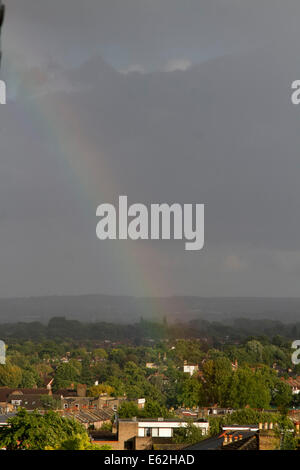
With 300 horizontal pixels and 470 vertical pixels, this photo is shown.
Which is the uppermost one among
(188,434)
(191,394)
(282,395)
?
(191,394)

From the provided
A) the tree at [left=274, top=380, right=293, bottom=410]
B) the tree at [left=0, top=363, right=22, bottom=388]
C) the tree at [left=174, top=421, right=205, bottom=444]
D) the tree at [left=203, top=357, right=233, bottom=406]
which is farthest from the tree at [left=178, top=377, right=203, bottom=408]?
the tree at [left=174, top=421, right=205, bottom=444]

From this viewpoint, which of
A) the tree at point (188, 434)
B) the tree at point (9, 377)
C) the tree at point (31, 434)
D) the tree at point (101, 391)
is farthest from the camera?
the tree at point (9, 377)

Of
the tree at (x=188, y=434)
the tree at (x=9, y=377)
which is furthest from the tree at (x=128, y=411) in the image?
the tree at (x=9, y=377)

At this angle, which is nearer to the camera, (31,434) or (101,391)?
(31,434)

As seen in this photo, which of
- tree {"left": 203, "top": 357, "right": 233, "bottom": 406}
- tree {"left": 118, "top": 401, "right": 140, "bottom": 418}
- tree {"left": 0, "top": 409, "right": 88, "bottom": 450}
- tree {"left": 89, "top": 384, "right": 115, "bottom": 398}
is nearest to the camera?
tree {"left": 0, "top": 409, "right": 88, "bottom": 450}

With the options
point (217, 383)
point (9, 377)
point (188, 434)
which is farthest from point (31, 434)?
point (9, 377)

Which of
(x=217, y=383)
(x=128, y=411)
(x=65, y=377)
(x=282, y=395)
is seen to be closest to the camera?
(x=128, y=411)

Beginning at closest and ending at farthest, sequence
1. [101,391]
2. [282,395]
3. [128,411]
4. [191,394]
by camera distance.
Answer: [128,411] < [191,394] < [282,395] < [101,391]

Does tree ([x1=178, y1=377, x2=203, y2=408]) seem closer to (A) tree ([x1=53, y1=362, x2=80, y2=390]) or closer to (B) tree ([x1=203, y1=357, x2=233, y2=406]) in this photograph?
(B) tree ([x1=203, y1=357, x2=233, y2=406])

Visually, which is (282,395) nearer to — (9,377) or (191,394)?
(191,394)

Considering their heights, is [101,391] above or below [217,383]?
below

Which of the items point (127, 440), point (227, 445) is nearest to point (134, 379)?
point (127, 440)

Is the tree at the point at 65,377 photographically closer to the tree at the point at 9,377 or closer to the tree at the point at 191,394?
the tree at the point at 9,377
